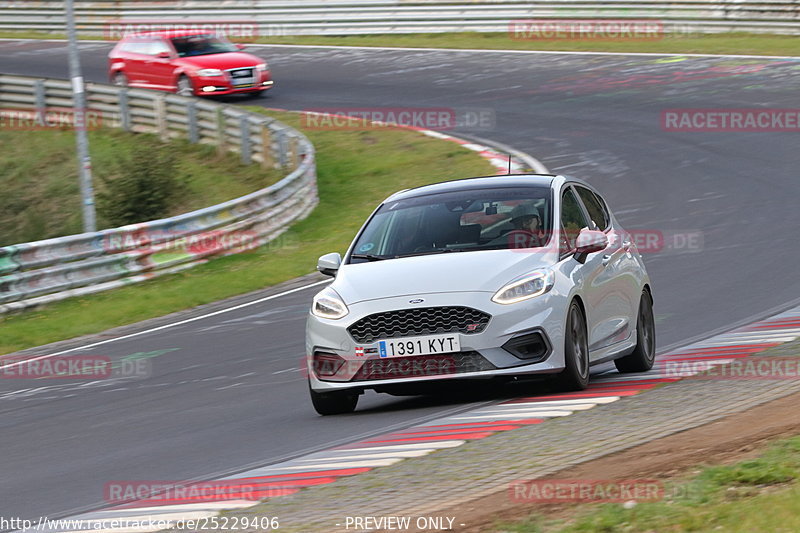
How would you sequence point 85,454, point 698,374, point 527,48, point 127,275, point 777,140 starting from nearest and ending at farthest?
point 85,454, point 698,374, point 127,275, point 777,140, point 527,48

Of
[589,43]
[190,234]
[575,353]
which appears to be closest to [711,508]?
[575,353]

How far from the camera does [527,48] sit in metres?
37.0

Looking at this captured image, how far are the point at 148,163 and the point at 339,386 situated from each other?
16.1 m

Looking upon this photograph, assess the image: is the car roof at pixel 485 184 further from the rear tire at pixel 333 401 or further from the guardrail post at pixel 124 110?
the guardrail post at pixel 124 110

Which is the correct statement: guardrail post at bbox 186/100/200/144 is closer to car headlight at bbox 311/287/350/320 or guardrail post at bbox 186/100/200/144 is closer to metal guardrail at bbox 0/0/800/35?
metal guardrail at bbox 0/0/800/35

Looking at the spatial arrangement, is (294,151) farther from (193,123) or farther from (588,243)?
(588,243)

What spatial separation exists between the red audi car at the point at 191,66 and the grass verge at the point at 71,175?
2.32 meters

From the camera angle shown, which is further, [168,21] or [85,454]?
[168,21]

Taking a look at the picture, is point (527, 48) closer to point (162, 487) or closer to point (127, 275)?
point (127, 275)

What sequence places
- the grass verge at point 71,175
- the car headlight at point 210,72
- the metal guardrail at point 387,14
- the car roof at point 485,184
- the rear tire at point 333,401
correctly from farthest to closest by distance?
the metal guardrail at point 387,14, the car headlight at point 210,72, the grass verge at point 71,175, the car roof at point 485,184, the rear tire at point 333,401

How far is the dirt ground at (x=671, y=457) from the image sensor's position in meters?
6.04

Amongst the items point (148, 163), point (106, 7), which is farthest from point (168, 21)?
point (148, 163)

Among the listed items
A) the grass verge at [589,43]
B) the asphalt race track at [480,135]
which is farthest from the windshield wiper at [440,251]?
the grass verge at [589,43]

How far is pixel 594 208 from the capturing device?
11.2m
